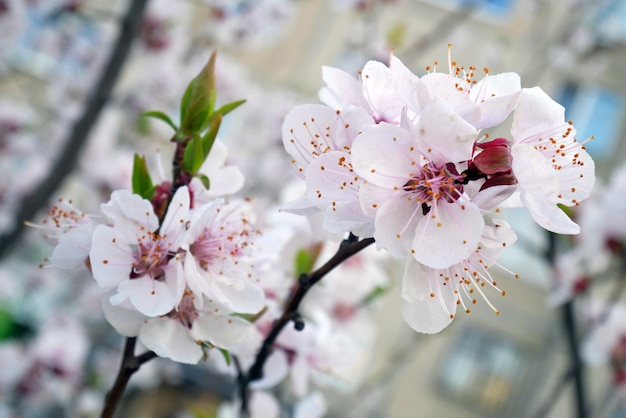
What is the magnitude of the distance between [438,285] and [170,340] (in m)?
0.25

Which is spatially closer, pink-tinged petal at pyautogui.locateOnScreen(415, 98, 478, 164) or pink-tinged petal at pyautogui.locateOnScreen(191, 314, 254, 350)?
pink-tinged petal at pyautogui.locateOnScreen(415, 98, 478, 164)

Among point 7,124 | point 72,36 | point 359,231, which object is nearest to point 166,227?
point 359,231

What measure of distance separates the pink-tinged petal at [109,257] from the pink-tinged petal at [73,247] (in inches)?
0.9

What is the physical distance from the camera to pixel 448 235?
1.73ft

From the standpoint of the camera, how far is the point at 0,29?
6.12ft

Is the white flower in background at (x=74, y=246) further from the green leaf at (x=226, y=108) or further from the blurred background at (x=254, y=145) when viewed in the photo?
the blurred background at (x=254, y=145)

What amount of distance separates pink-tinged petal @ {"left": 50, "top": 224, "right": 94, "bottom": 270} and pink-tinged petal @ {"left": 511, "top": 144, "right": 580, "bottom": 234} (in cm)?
39

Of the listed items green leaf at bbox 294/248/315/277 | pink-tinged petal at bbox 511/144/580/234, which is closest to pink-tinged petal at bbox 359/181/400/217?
pink-tinged petal at bbox 511/144/580/234

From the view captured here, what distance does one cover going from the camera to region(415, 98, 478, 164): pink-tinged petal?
493 millimetres

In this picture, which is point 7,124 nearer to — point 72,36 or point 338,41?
point 72,36

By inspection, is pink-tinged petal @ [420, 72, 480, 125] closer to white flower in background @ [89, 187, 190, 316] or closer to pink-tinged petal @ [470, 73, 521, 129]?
pink-tinged petal @ [470, 73, 521, 129]

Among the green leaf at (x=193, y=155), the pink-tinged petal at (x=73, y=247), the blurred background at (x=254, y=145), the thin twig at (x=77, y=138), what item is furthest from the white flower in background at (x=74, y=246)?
the thin twig at (x=77, y=138)

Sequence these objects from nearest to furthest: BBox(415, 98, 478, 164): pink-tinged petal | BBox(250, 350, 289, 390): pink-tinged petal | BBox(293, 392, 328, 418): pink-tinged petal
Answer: BBox(415, 98, 478, 164): pink-tinged petal
BBox(250, 350, 289, 390): pink-tinged petal
BBox(293, 392, 328, 418): pink-tinged petal

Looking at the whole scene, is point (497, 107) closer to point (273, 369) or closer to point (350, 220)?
point (350, 220)
